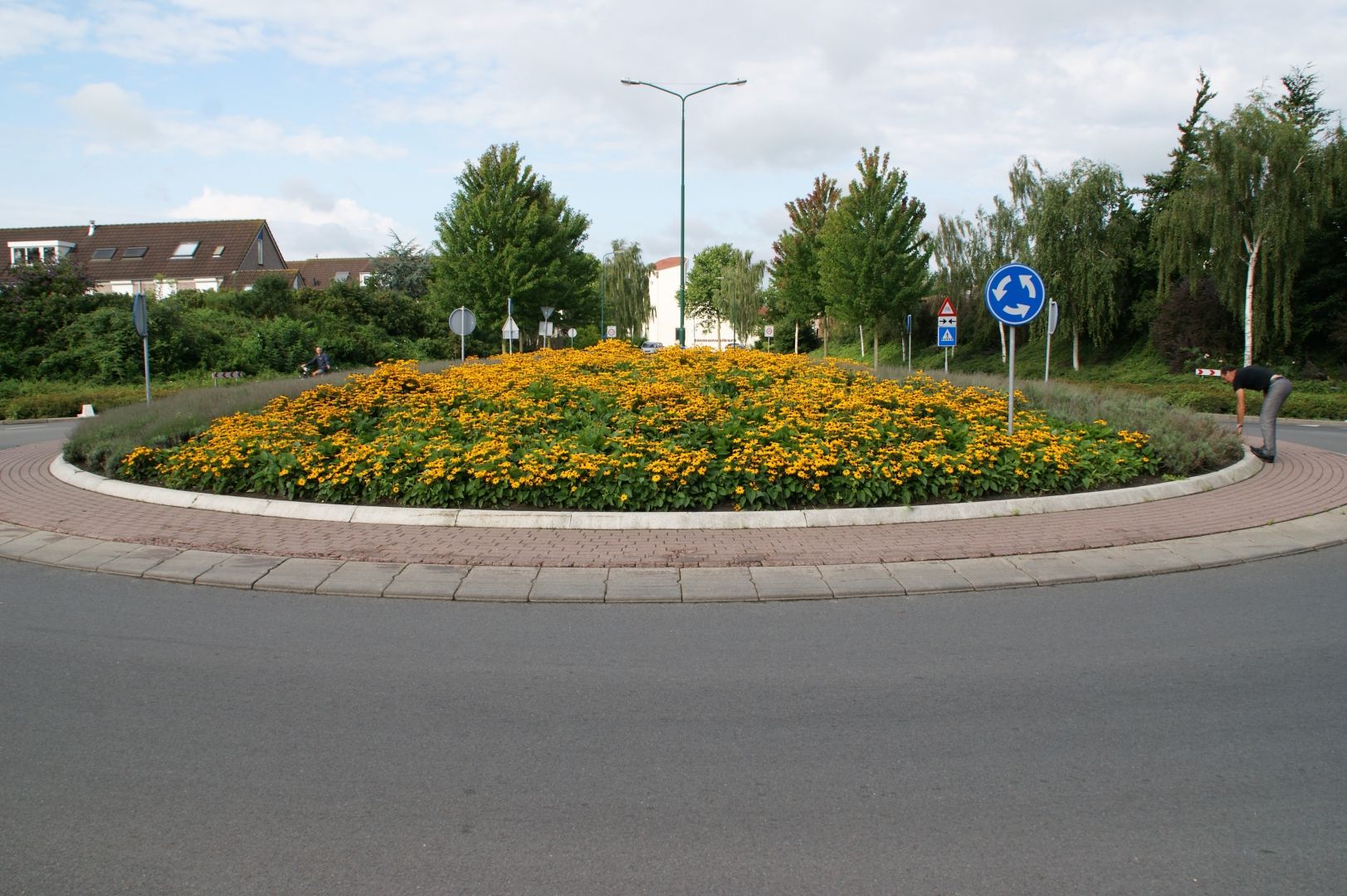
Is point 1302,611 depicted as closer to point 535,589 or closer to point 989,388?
point 535,589

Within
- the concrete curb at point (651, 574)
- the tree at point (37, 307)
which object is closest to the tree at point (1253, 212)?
the concrete curb at point (651, 574)

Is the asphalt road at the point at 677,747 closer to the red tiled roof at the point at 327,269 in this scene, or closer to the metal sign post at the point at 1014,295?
the metal sign post at the point at 1014,295

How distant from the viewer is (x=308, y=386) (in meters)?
15.2

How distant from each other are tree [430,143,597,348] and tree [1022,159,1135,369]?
72.4 feet

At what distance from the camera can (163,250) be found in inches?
2206

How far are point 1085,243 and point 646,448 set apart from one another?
36578 mm

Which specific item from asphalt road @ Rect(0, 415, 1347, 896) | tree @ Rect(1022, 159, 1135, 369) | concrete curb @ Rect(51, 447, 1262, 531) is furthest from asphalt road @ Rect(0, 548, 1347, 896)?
tree @ Rect(1022, 159, 1135, 369)

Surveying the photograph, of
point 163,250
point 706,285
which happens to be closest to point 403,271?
point 163,250

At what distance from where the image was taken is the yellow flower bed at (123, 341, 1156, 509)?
30.2 feet

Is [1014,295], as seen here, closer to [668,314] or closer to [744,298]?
[744,298]

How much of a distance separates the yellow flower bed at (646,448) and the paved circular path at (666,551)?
60 cm

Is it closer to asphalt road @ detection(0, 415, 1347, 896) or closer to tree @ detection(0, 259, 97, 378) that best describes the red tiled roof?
tree @ detection(0, 259, 97, 378)

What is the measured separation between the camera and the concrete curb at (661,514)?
28.8ft

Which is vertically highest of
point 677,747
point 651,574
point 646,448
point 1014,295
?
point 1014,295
